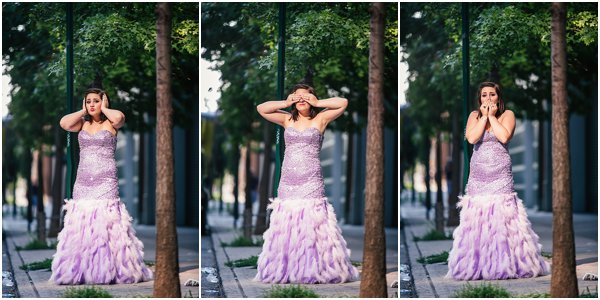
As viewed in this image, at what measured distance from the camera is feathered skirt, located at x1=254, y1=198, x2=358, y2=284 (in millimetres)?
7871

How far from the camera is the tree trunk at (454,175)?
8.24m

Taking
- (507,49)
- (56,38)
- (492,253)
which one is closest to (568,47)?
(507,49)

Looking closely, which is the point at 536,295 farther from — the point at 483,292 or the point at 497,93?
the point at 497,93

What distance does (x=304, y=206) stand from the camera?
7871mm

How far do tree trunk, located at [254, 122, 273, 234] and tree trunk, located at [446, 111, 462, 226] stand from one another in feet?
4.77

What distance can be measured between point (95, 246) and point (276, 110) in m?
1.71

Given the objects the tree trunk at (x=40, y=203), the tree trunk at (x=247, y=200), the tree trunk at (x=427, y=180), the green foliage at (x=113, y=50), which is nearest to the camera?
the green foliage at (x=113, y=50)

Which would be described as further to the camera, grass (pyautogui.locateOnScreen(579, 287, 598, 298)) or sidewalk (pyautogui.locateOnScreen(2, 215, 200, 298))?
sidewalk (pyautogui.locateOnScreen(2, 215, 200, 298))

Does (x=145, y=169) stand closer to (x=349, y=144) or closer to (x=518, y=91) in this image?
(x=349, y=144)

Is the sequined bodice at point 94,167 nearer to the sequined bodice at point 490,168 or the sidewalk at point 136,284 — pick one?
the sidewalk at point 136,284

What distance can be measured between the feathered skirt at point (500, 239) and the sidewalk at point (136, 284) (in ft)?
6.91

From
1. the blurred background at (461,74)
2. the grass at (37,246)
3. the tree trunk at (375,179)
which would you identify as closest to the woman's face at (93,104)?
the grass at (37,246)

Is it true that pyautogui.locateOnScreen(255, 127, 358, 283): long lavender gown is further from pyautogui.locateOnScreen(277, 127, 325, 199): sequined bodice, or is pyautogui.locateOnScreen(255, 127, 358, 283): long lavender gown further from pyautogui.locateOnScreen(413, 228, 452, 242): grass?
pyautogui.locateOnScreen(413, 228, 452, 242): grass

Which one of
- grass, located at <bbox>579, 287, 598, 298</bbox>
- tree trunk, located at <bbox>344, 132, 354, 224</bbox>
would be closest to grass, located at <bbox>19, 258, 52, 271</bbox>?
tree trunk, located at <bbox>344, 132, 354, 224</bbox>
